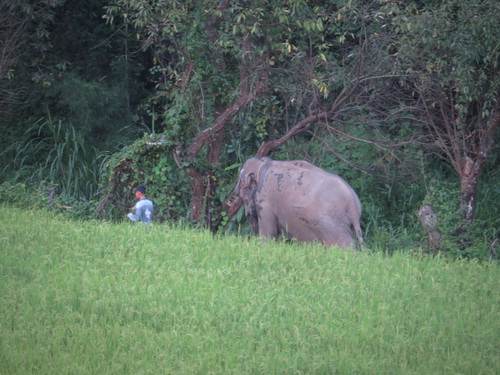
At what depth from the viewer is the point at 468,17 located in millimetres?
8875

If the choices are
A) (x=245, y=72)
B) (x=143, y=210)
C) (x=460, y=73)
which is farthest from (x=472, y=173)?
(x=143, y=210)

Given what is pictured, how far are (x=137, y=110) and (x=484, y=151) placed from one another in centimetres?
609

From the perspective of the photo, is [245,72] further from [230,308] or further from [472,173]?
[230,308]

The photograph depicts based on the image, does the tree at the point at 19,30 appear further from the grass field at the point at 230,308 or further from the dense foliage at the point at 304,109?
the grass field at the point at 230,308

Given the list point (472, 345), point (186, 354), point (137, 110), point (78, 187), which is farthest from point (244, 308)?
point (137, 110)

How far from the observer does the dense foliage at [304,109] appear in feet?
30.8

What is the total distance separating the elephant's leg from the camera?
8.90m

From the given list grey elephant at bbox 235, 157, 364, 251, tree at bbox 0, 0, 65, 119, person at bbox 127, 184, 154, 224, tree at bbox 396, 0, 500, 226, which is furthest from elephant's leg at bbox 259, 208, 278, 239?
tree at bbox 0, 0, 65, 119

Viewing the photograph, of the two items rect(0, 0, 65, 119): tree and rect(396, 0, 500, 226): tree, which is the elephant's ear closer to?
rect(396, 0, 500, 226): tree

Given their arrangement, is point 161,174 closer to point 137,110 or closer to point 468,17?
point 137,110

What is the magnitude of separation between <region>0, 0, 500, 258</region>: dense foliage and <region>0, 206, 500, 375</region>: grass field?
88.7 inches

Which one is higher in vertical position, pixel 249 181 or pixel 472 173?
pixel 472 173

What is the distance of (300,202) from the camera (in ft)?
28.2

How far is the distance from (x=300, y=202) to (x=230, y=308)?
257 cm
